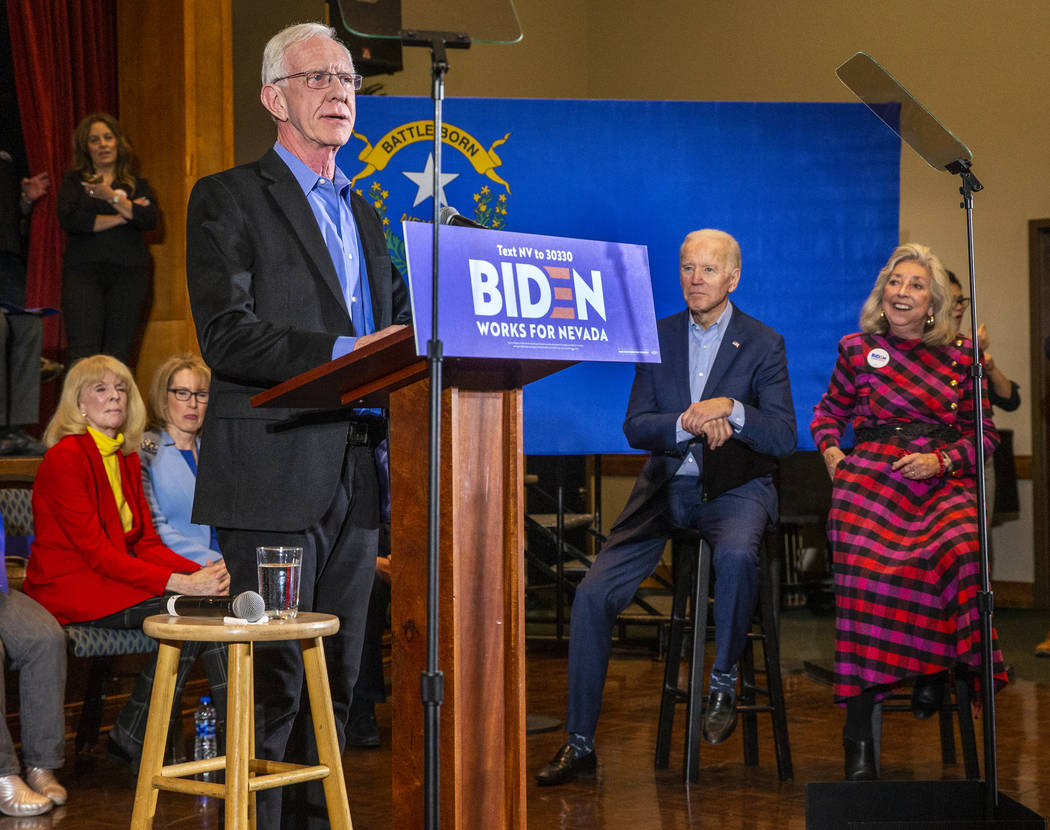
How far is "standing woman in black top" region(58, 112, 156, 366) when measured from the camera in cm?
522

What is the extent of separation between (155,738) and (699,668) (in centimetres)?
180

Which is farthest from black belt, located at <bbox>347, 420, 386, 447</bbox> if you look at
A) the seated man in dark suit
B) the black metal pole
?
the seated man in dark suit

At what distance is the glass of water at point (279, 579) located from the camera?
2131 millimetres

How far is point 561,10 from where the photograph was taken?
31.7ft

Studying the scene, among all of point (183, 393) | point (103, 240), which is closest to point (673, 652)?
point (183, 393)

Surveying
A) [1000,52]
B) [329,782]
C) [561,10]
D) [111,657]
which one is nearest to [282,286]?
[329,782]

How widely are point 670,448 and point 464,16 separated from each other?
2019mm

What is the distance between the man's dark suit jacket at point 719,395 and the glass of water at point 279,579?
66.3 inches

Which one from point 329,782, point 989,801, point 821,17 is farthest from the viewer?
point 821,17

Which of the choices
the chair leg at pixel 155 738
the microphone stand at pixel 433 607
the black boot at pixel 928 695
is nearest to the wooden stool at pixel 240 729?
the chair leg at pixel 155 738

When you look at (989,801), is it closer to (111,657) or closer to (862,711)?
(862,711)

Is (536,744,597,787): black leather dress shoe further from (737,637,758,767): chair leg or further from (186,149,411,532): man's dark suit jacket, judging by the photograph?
(186,149,411,532): man's dark suit jacket

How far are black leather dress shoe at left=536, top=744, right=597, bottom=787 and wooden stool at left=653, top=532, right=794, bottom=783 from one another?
0.81ft

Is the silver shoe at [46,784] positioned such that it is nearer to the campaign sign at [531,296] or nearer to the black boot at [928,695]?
the campaign sign at [531,296]
